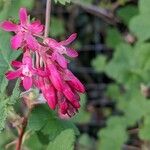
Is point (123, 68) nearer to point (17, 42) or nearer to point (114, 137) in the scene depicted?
point (114, 137)

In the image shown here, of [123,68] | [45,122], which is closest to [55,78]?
[45,122]

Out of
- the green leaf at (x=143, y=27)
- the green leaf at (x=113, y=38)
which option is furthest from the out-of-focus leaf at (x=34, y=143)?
the green leaf at (x=113, y=38)

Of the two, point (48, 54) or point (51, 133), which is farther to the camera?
point (51, 133)

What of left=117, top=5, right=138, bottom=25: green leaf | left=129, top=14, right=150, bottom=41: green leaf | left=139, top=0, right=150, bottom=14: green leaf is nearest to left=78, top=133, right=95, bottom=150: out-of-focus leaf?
left=117, top=5, right=138, bottom=25: green leaf

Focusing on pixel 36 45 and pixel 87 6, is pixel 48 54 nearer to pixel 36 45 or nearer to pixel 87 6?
pixel 36 45

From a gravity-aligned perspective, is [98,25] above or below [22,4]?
below

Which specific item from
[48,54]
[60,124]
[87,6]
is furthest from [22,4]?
[48,54]

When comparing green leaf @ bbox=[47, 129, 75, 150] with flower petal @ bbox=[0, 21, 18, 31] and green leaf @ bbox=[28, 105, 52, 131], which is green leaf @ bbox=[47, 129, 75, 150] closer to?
green leaf @ bbox=[28, 105, 52, 131]
